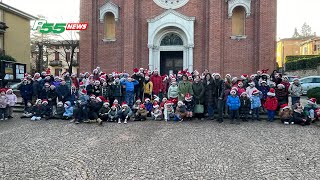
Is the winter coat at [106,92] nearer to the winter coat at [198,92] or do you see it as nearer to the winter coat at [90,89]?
the winter coat at [90,89]

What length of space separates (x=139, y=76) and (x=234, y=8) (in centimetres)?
931

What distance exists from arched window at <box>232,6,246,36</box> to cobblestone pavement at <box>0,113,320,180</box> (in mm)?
9930

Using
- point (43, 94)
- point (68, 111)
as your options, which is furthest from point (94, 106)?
point (43, 94)

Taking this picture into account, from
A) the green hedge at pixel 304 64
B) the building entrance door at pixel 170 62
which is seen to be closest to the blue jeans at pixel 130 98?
the building entrance door at pixel 170 62

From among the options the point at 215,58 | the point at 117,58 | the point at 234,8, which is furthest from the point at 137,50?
the point at 234,8

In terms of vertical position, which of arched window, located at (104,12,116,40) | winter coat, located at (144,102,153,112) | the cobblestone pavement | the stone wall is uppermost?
arched window, located at (104,12,116,40)

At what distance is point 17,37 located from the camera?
1319 inches

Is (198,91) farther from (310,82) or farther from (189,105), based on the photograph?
(310,82)

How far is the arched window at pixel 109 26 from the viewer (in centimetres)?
2183

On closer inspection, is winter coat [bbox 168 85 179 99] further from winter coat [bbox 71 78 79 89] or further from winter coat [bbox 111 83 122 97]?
winter coat [bbox 71 78 79 89]

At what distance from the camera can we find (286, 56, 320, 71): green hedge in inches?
1227

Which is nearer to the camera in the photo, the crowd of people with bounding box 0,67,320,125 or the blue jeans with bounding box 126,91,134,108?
the crowd of people with bounding box 0,67,320,125

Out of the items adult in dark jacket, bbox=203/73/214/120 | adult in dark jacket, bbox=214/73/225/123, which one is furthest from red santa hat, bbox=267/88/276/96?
adult in dark jacket, bbox=203/73/214/120

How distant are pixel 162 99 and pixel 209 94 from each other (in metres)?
2.42
